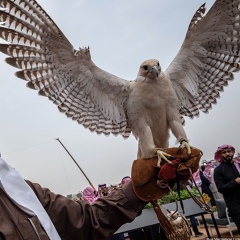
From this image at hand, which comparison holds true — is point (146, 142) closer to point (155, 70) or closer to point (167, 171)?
point (155, 70)

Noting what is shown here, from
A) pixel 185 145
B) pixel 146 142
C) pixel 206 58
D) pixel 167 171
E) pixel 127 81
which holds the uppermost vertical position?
pixel 206 58

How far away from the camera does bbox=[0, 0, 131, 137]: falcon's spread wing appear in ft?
8.61

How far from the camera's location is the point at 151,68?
251cm

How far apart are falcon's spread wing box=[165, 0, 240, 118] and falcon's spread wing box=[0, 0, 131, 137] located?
0.67m

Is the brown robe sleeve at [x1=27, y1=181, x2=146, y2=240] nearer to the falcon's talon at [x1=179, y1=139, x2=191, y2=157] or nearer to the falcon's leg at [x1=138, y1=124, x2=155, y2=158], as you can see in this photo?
the falcon's talon at [x1=179, y1=139, x2=191, y2=157]

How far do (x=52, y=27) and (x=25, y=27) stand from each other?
24cm

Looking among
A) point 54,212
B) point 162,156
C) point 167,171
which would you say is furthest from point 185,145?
point 54,212

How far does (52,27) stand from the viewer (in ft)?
9.07

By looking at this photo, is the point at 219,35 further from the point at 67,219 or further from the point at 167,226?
the point at 67,219

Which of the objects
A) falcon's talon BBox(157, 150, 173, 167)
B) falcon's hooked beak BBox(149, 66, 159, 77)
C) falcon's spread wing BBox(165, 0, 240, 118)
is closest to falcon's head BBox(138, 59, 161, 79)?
falcon's hooked beak BBox(149, 66, 159, 77)

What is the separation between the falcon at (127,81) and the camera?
100 inches

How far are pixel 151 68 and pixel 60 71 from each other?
0.91m

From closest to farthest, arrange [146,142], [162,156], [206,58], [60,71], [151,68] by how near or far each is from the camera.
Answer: [162,156], [146,142], [151,68], [60,71], [206,58]

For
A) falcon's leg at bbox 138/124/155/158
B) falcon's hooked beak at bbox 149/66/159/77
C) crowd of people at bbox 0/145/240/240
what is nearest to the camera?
crowd of people at bbox 0/145/240/240
